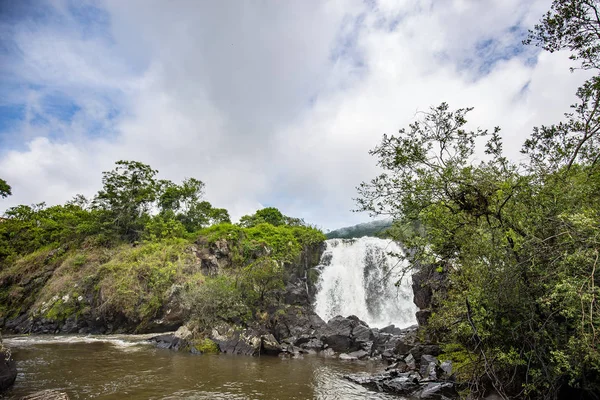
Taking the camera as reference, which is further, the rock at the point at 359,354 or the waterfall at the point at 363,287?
the waterfall at the point at 363,287

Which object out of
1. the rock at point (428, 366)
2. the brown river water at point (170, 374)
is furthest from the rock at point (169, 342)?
the rock at point (428, 366)

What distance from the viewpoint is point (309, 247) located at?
37625 millimetres

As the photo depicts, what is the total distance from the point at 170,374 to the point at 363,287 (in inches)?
854

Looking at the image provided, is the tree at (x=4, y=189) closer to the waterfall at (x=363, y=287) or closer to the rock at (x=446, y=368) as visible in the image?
the waterfall at (x=363, y=287)

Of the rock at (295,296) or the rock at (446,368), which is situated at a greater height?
the rock at (295,296)

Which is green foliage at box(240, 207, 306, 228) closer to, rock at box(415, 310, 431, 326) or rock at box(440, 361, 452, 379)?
rock at box(415, 310, 431, 326)

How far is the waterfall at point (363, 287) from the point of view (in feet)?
96.0

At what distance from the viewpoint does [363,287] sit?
31.7m

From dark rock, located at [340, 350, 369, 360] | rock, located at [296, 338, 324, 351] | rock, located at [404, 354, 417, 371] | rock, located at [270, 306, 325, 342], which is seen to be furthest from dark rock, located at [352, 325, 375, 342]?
rock, located at [404, 354, 417, 371]

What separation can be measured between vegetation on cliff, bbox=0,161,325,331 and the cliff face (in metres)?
0.10

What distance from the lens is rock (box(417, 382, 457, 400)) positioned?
423 inches

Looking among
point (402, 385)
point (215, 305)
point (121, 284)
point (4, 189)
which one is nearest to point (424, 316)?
point (402, 385)

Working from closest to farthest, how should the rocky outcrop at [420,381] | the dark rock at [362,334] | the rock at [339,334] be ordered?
the rocky outcrop at [420,381]
the rock at [339,334]
the dark rock at [362,334]

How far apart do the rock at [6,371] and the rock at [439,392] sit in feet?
46.6
